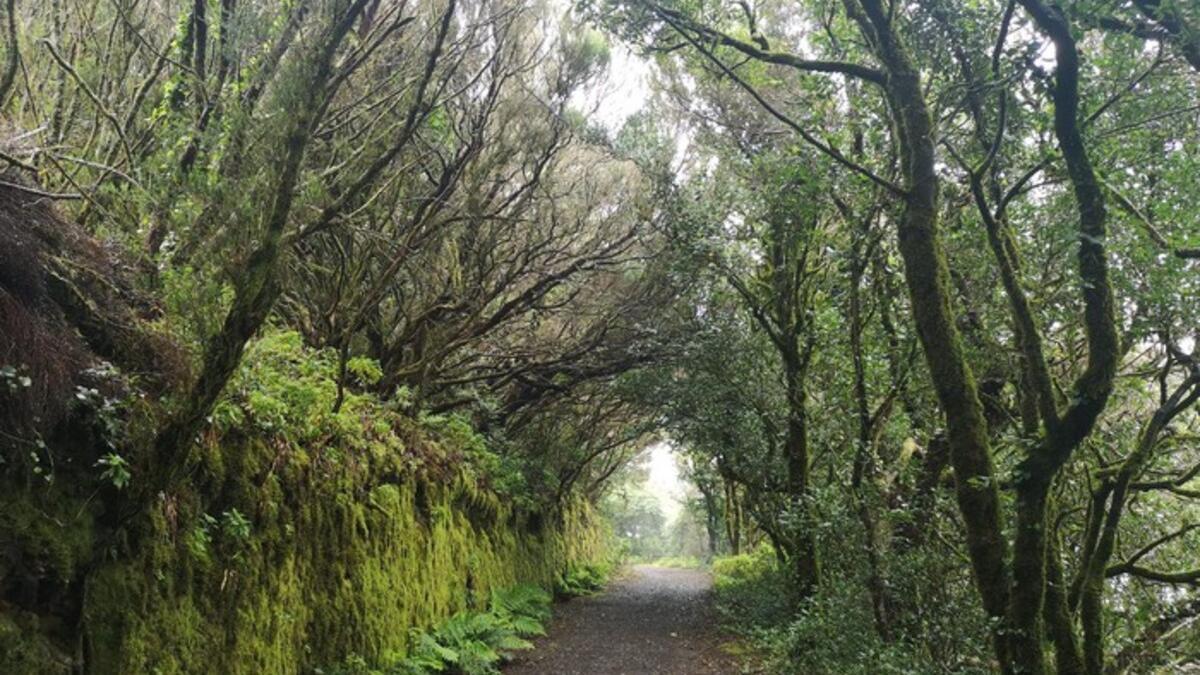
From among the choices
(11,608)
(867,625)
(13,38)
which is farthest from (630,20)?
(867,625)

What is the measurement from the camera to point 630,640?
39.8 ft

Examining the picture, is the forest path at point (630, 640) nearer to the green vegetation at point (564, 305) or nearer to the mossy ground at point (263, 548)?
the green vegetation at point (564, 305)

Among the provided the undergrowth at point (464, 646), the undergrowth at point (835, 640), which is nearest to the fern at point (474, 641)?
the undergrowth at point (464, 646)

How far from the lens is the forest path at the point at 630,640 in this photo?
9.80 m

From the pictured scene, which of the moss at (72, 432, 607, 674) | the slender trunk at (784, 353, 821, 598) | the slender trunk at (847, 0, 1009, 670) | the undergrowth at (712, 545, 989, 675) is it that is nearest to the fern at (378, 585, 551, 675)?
the moss at (72, 432, 607, 674)

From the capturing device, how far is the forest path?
980 cm

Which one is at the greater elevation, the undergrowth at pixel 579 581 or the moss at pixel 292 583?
the moss at pixel 292 583

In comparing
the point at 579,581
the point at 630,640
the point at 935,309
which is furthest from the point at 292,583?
the point at 579,581

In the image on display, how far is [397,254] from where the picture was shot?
8625 millimetres

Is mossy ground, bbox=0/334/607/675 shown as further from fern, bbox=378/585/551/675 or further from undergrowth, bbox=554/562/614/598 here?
undergrowth, bbox=554/562/614/598

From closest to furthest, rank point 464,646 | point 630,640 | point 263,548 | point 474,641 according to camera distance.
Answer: point 263,548
point 464,646
point 474,641
point 630,640

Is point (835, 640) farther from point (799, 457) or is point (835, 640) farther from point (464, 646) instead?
point (464, 646)

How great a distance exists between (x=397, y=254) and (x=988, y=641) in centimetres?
727

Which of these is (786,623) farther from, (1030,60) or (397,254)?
(1030,60)
